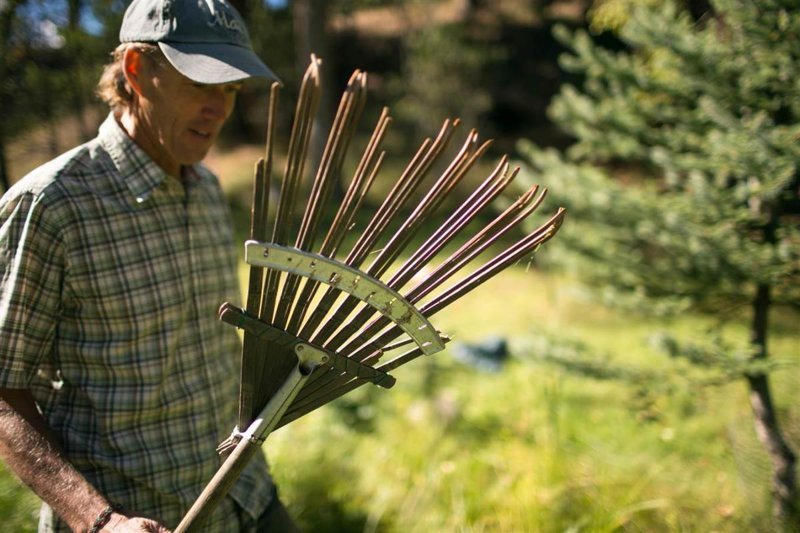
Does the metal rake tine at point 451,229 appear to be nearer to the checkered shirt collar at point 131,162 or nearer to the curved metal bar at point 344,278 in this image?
the curved metal bar at point 344,278

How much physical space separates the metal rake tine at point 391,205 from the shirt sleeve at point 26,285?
24.8 inches

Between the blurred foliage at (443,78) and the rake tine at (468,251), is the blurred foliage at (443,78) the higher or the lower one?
the lower one

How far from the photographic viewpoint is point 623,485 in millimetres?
3154

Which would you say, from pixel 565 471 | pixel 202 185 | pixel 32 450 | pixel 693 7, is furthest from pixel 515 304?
pixel 32 450

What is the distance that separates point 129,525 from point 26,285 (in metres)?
0.56

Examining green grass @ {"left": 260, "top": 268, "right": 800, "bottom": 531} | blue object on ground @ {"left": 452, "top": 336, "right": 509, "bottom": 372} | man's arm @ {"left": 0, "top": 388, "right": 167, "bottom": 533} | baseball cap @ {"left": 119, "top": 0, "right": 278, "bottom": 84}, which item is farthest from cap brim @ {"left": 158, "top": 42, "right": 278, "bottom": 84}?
blue object on ground @ {"left": 452, "top": 336, "right": 509, "bottom": 372}

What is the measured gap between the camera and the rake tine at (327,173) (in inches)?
48.8

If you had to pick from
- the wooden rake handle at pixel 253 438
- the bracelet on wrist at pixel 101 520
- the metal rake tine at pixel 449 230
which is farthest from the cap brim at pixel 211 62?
the bracelet on wrist at pixel 101 520

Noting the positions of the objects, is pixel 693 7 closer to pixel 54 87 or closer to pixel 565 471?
pixel 565 471

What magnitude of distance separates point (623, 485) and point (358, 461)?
142 cm

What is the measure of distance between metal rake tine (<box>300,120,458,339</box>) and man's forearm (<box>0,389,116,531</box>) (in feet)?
1.87

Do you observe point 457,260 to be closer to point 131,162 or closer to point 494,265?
point 494,265

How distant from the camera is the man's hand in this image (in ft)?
4.27

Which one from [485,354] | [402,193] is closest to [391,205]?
[402,193]
